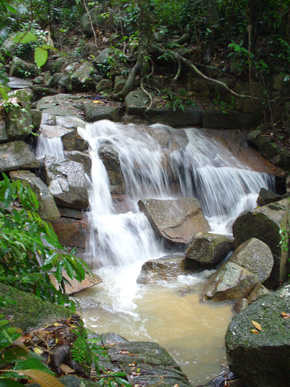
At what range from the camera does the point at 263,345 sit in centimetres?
251

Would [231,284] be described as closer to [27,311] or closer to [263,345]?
[263,345]

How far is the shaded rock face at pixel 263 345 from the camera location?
2.47 m

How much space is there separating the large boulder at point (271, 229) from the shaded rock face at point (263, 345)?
7.46ft

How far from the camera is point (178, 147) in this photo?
8.65 meters

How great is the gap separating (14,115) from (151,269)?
12.3ft

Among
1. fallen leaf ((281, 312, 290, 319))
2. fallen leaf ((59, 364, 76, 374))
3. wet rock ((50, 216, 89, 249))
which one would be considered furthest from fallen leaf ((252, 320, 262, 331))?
wet rock ((50, 216, 89, 249))

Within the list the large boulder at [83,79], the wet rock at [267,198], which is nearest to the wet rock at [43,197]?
the wet rock at [267,198]

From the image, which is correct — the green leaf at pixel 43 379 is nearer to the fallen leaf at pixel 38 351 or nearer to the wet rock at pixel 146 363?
the fallen leaf at pixel 38 351

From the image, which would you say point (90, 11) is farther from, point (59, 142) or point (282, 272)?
point (282, 272)

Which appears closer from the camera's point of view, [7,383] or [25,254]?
[7,383]

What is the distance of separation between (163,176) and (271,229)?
3.45 meters

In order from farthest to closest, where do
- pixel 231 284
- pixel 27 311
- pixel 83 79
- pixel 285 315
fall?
pixel 83 79 → pixel 231 284 → pixel 285 315 → pixel 27 311

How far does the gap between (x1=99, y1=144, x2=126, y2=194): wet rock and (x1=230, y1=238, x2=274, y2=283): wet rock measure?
325 centimetres

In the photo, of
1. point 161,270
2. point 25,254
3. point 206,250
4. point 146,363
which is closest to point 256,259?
point 206,250
